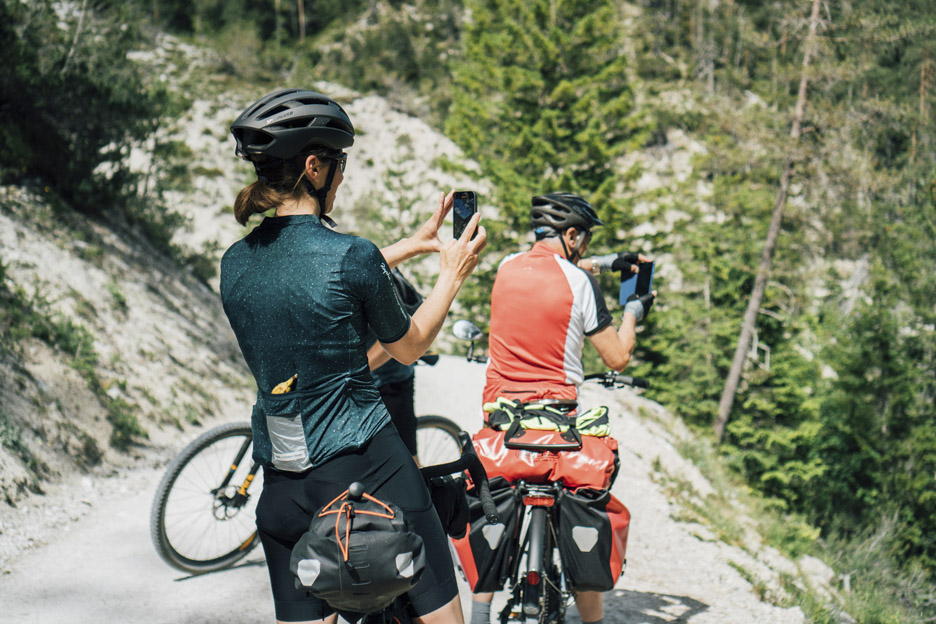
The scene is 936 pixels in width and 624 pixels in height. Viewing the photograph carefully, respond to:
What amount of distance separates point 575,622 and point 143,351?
6.20m

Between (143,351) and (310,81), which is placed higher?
(310,81)

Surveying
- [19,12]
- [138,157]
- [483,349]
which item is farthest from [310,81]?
[19,12]

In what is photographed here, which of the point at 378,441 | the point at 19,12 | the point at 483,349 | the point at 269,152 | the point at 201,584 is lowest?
the point at 483,349

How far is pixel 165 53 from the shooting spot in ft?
116

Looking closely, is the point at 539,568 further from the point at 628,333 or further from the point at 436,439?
the point at 436,439

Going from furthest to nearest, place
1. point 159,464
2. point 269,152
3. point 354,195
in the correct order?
1. point 354,195
2. point 159,464
3. point 269,152

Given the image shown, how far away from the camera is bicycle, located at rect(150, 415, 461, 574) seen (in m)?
4.04

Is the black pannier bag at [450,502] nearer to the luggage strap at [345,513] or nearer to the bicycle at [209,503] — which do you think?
the luggage strap at [345,513]

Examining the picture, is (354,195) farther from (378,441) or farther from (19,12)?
(378,441)

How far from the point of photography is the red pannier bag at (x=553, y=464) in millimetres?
3320

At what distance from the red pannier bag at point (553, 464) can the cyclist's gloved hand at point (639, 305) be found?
72 centimetres

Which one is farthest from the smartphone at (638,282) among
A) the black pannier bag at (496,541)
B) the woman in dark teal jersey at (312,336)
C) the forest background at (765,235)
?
the forest background at (765,235)

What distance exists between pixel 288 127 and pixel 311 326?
1.89ft

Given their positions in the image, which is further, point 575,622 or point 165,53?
point 165,53
